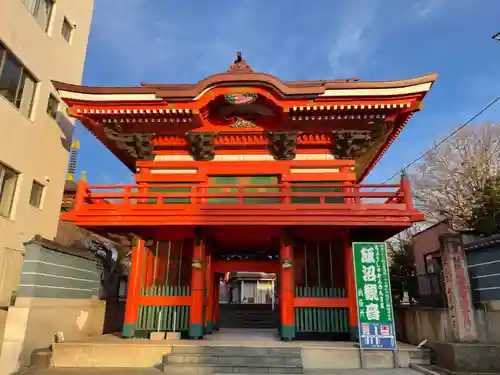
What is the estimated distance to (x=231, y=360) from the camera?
8445mm

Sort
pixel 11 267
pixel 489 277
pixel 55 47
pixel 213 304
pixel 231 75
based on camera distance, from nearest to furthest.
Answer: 1. pixel 489 277
2. pixel 231 75
3. pixel 11 267
4. pixel 213 304
5. pixel 55 47

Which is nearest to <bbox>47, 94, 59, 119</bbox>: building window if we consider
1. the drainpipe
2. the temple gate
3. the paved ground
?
the temple gate

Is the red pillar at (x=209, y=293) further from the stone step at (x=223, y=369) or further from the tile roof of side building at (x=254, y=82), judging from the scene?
the tile roof of side building at (x=254, y=82)

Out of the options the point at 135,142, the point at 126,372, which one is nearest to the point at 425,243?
the point at 135,142

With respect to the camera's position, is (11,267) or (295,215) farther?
(11,267)

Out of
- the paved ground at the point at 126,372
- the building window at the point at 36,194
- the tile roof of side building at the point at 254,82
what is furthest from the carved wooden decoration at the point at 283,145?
the building window at the point at 36,194

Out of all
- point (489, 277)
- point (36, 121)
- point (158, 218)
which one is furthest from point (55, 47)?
point (489, 277)

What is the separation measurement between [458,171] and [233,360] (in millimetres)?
25377

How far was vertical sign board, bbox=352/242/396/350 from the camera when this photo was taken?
8773 mm

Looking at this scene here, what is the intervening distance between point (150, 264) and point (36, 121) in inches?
286

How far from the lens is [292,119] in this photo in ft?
37.2

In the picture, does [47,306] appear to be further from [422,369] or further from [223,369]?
[422,369]

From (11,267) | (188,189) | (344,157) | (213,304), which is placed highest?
(344,157)

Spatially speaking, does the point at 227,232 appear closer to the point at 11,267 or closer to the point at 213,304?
the point at 213,304
